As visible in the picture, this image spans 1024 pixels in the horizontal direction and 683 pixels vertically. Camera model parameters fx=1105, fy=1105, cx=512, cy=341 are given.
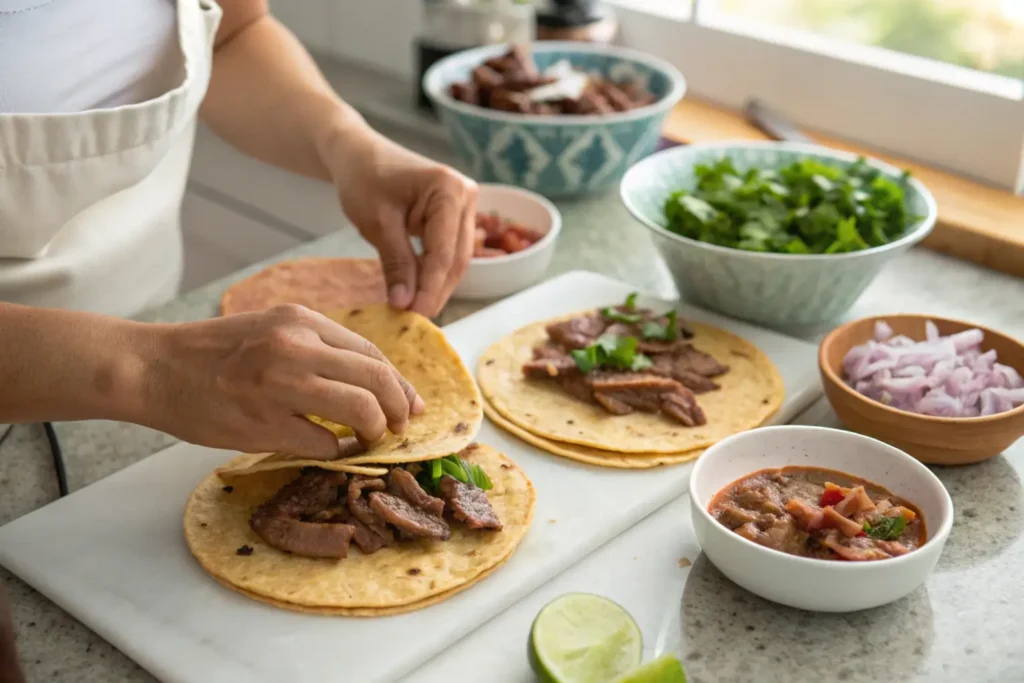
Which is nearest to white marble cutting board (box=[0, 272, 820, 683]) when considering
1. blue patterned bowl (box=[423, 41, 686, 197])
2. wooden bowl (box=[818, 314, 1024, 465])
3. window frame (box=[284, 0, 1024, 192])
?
wooden bowl (box=[818, 314, 1024, 465])

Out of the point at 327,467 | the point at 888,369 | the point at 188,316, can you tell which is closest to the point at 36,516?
the point at 327,467

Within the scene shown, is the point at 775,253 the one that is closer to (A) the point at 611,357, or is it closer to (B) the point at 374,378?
(A) the point at 611,357

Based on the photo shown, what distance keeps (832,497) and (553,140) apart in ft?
3.69

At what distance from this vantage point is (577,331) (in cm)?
171

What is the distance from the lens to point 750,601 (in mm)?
1229

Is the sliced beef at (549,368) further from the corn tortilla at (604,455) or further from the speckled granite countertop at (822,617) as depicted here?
the speckled granite countertop at (822,617)

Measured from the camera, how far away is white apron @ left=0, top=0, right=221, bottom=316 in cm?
138

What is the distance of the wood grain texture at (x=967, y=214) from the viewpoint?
6.63 ft

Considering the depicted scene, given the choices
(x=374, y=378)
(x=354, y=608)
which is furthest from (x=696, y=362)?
(x=354, y=608)

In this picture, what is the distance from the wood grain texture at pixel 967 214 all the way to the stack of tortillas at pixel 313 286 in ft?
3.03

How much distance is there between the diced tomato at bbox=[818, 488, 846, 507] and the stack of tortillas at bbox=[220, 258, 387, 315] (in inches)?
34.5

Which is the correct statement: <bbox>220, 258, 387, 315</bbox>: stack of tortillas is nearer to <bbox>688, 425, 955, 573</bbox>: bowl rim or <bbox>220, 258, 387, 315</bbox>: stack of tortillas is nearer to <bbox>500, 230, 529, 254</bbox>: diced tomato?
<bbox>500, 230, 529, 254</bbox>: diced tomato

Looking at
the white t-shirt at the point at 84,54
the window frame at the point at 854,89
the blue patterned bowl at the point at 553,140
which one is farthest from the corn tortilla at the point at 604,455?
the window frame at the point at 854,89

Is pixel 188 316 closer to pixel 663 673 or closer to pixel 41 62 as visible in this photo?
pixel 41 62
